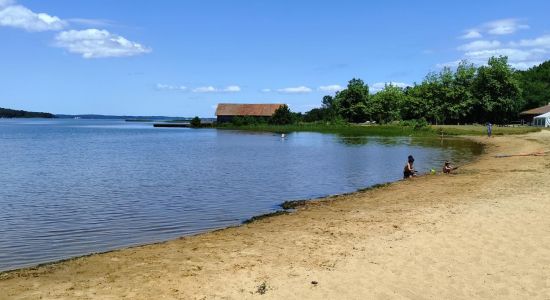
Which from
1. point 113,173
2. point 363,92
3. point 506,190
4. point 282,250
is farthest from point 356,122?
point 282,250

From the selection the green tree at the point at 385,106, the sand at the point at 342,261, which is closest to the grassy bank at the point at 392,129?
the green tree at the point at 385,106

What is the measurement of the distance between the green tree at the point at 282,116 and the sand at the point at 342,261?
122639 millimetres

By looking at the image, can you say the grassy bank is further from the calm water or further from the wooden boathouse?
the calm water

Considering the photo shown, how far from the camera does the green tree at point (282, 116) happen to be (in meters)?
140

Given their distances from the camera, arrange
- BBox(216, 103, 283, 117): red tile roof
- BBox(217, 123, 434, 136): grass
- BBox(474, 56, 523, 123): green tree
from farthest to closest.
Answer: BBox(216, 103, 283, 117): red tile roof → BBox(474, 56, 523, 123): green tree → BBox(217, 123, 434, 136): grass

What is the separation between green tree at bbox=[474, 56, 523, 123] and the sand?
301 feet

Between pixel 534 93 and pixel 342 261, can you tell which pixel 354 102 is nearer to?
pixel 534 93

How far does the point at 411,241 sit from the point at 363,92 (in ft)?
430

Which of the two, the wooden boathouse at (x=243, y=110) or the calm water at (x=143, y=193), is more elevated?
the wooden boathouse at (x=243, y=110)

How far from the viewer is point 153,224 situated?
17781 millimetres

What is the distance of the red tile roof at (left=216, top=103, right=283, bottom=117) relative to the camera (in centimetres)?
14850

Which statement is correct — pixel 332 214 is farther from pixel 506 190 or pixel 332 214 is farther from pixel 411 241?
pixel 506 190

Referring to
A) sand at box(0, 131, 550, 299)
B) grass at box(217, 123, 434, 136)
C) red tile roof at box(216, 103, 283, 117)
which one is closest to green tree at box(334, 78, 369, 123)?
grass at box(217, 123, 434, 136)

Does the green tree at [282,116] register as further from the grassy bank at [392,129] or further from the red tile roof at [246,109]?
the red tile roof at [246,109]
